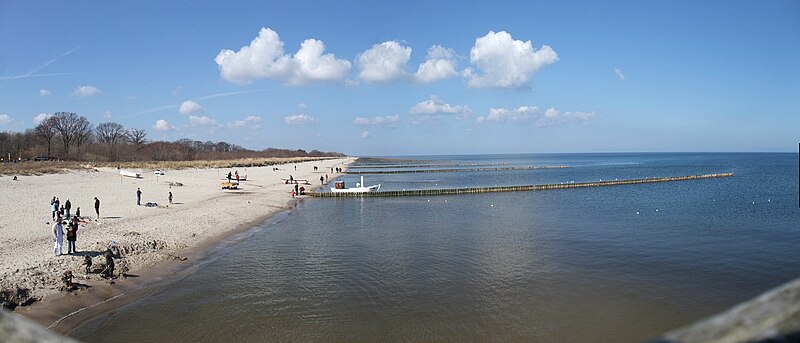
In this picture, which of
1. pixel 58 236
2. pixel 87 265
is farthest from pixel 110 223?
pixel 87 265

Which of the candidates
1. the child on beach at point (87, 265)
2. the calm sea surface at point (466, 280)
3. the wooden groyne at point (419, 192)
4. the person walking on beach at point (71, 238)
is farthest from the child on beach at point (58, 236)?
the wooden groyne at point (419, 192)

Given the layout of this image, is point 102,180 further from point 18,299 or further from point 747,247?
point 747,247

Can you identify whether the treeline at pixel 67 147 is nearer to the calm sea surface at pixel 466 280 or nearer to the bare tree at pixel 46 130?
the bare tree at pixel 46 130

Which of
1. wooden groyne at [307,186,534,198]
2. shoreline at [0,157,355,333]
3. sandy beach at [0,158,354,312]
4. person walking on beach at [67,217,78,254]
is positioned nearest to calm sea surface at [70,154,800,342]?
shoreline at [0,157,355,333]

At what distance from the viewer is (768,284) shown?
17.2 metres

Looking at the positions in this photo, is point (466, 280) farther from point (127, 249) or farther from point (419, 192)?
point (419, 192)

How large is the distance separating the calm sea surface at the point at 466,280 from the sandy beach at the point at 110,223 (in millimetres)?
2531

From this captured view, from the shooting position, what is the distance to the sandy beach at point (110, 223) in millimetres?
15555

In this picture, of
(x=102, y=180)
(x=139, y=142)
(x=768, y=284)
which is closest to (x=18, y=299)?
(x=768, y=284)

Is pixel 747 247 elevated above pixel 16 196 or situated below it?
below

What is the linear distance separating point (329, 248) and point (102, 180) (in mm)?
40410

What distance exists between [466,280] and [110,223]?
20219 mm

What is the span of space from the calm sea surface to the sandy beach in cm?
253

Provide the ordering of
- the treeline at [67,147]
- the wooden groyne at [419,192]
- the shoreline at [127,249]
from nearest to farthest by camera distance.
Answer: the shoreline at [127,249] < the wooden groyne at [419,192] < the treeline at [67,147]
